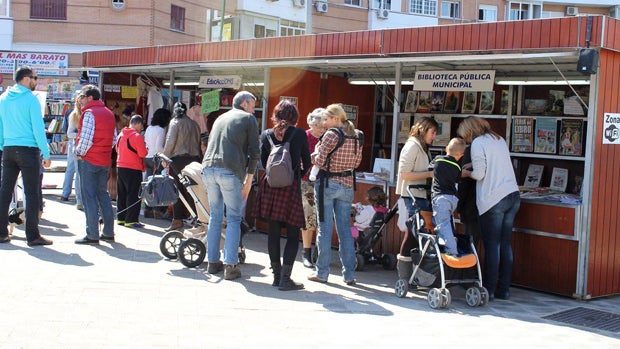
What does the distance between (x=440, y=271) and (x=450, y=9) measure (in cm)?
3622

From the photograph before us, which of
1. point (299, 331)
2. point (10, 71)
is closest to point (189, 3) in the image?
point (10, 71)

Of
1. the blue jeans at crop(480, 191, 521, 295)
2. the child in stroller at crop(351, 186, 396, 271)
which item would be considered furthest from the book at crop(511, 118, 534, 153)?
the blue jeans at crop(480, 191, 521, 295)

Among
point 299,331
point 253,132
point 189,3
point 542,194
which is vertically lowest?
point 299,331

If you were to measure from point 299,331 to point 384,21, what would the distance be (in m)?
34.9

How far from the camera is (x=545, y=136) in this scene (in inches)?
396

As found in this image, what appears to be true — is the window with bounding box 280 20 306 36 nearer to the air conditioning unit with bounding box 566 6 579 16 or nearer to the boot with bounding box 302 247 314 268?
the air conditioning unit with bounding box 566 6 579 16

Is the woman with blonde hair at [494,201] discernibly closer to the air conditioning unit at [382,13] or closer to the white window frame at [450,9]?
the air conditioning unit at [382,13]

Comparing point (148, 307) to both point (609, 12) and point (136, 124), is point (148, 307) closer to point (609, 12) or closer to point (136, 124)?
point (136, 124)

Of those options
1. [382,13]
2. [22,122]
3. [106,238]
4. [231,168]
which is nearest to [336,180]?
[231,168]

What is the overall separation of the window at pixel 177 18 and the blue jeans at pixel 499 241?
2570 cm

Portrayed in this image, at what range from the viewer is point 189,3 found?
1258 inches

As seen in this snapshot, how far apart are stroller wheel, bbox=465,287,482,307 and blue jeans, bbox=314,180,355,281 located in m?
1.22

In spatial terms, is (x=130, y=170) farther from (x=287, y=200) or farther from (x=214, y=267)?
(x=287, y=200)

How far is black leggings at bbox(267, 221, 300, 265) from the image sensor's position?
7.22 meters
